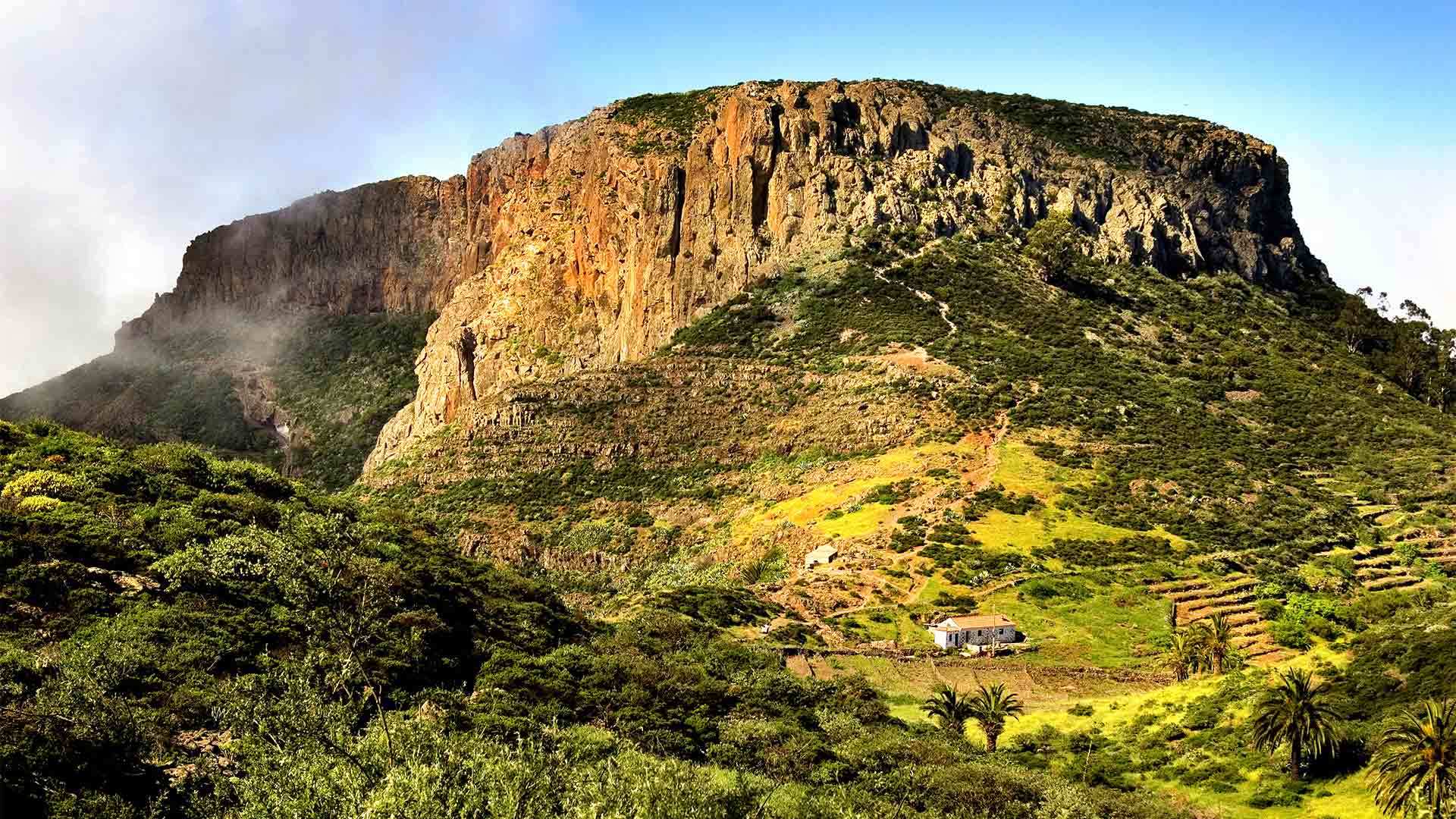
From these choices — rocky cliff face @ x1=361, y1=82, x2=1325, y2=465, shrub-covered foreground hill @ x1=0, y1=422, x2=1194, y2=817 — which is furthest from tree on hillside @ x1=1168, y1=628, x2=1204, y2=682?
rocky cliff face @ x1=361, y1=82, x2=1325, y2=465

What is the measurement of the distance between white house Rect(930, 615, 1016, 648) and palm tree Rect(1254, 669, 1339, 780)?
13144 millimetres

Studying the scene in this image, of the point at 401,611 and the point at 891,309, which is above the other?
the point at 891,309

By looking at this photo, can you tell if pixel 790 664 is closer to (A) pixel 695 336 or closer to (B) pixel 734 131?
(A) pixel 695 336

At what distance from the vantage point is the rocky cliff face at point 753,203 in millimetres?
92250

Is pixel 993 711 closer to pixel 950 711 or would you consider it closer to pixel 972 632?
pixel 950 711

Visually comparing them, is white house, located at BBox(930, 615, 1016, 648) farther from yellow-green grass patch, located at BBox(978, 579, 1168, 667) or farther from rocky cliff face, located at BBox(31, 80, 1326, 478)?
rocky cliff face, located at BBox(31, 80, 1326, 478)

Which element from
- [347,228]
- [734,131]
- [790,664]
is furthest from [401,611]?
[347,228]

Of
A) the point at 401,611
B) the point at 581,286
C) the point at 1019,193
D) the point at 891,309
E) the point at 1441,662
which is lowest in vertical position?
the point at 1441,662

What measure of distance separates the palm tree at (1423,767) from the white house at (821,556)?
2901 cm

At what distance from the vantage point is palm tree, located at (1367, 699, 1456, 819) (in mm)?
25562

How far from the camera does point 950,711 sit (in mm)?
37219

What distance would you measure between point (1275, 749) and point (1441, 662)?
23.8 feet

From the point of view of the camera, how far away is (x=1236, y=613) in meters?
46.9

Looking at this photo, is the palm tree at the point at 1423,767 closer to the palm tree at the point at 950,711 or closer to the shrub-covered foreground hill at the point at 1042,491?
the shrub-covered foreground hill at the point at 1042,491
